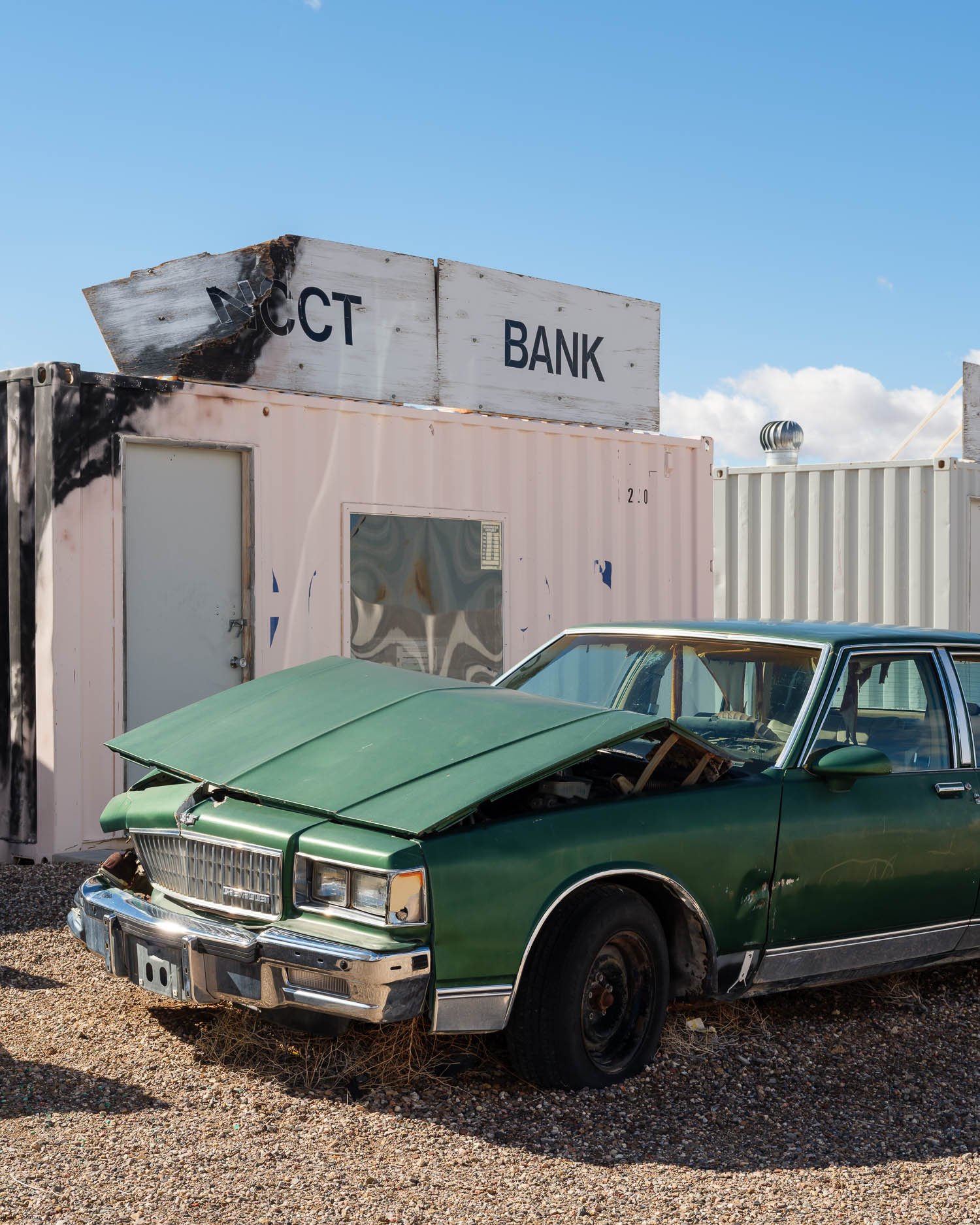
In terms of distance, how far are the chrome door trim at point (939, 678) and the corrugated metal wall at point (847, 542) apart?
8.31 metres

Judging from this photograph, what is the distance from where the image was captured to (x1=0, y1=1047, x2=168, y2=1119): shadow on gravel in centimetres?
398

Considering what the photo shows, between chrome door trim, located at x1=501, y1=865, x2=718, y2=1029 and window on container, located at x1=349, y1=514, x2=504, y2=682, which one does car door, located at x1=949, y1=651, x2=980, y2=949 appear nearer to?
chrome door trim, located at x1=501, y1=865, x2=718, y2=1029

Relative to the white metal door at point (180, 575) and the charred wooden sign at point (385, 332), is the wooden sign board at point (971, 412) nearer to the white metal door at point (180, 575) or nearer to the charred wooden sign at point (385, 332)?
the charred wooden sign at point (385, 332)

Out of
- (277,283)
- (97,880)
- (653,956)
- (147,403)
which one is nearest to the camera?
(653,956)

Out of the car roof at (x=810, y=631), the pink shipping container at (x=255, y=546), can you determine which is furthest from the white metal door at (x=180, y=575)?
the car roof at (x=810, y=631)

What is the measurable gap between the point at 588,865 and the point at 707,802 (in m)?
0.57

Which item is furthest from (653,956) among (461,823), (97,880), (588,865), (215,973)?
(97,880)

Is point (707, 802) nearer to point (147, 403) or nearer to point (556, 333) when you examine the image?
point (147, 403)

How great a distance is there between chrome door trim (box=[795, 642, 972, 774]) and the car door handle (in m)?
0.06

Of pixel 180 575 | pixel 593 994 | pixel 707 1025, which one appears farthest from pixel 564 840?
pixel 180 575

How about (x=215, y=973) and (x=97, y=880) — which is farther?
(x=97, y=880)

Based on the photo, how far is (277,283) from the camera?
8.69 m

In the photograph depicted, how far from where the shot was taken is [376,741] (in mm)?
4457

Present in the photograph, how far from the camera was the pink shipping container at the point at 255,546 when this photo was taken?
25.3 feet
